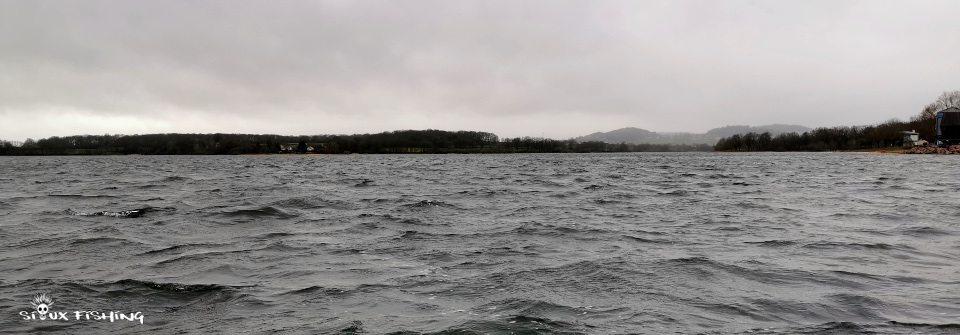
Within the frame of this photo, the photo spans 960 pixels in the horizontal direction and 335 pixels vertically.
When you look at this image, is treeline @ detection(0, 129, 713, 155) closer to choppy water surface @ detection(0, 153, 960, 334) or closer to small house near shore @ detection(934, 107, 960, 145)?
small house near shore @ detection(934, 107, 960, 145)

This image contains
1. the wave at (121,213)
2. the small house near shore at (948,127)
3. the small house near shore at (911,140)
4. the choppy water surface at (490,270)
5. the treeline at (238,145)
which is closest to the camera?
the choppy water surface at (490,270)

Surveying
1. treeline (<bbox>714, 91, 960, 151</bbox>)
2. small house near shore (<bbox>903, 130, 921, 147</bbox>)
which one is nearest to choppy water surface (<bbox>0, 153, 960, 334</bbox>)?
small house near shore (<bbox>903, 130, 921, 147</bbox>)

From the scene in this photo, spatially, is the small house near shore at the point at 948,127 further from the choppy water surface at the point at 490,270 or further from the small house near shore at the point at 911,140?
the choppy water surface at the point at 490,270

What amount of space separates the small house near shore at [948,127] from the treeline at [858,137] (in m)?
13.2

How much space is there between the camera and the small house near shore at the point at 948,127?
336ft

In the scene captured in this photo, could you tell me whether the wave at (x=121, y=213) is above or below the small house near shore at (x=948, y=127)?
below

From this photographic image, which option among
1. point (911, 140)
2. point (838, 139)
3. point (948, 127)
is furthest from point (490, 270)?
point (838, 139)

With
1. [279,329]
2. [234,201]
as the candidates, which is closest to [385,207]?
[234,201]

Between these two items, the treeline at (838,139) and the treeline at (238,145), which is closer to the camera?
the treeline at (838,139)

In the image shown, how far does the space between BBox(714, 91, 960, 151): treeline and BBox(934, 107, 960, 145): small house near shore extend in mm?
13250

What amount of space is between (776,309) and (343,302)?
5.18 metres

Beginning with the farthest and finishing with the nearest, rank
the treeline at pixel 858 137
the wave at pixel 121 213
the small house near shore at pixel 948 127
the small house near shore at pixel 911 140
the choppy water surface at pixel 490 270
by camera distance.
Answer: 1. the treeline at pixel 858 137
2. the small house near shore at pixel 911 140
3. the small house near shore at pixel 948 127
4. the wave at pixel 121 213
5. the choppy water surface at pixel 490 270

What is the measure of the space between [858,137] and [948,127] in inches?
2162

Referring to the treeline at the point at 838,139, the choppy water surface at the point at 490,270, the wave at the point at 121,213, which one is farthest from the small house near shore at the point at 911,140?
the wave at the point at 121,213
